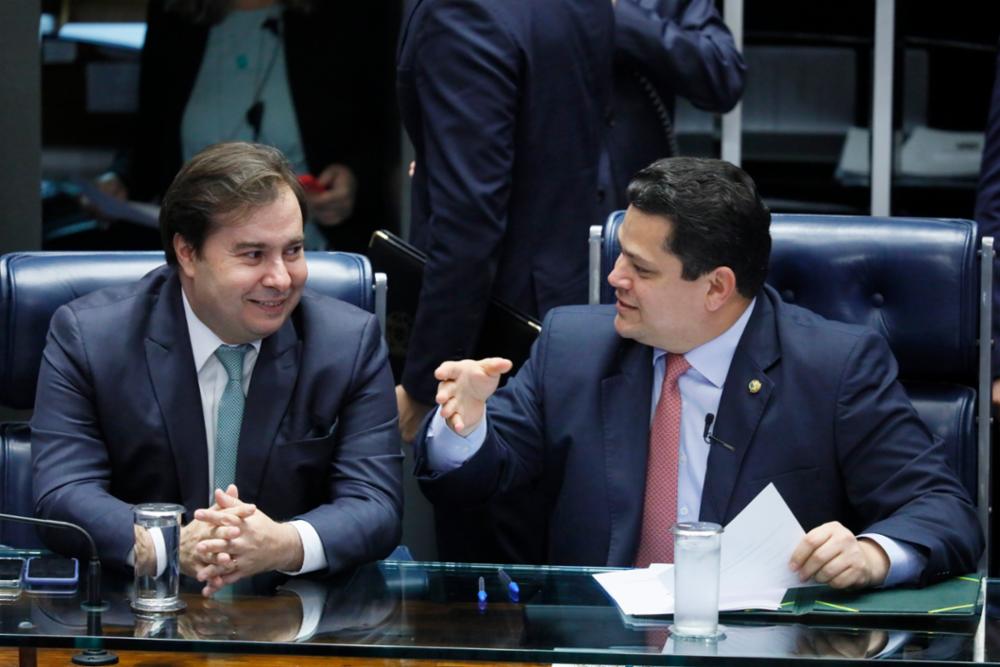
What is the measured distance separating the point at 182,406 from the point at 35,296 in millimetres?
368

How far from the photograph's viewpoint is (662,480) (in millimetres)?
2955

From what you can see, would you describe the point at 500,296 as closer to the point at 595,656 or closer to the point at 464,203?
the point at 464,203

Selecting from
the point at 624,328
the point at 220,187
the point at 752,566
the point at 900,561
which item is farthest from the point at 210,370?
the point at 900,561

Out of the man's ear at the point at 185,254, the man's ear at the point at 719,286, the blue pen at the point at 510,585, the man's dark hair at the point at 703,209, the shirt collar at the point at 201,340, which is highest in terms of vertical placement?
the man's dark hair at the point at 703,209

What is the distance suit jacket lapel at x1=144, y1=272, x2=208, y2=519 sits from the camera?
2.92 m

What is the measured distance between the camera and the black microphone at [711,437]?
9.56ft

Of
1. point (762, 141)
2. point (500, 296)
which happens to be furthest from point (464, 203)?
point (762, 141)

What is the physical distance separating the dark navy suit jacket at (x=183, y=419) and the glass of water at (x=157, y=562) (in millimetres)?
533

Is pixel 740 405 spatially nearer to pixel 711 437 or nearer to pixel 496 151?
pixel 711 437

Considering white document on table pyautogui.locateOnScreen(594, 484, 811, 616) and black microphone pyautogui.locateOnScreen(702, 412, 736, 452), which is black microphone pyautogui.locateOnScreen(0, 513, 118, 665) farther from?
black microphone pyautogui.locateOnScreen(702, 412, 736, 452)

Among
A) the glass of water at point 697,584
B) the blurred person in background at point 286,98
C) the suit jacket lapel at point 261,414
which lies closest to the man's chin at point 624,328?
the suit jacket lapel at point 261,414

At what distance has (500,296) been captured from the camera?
3732mm

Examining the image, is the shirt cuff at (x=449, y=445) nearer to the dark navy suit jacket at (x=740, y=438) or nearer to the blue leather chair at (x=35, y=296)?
the dark navy suit jacket at (x=740, y=438)

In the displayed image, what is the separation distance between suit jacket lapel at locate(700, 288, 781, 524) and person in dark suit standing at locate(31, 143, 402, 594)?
0.53 metres
